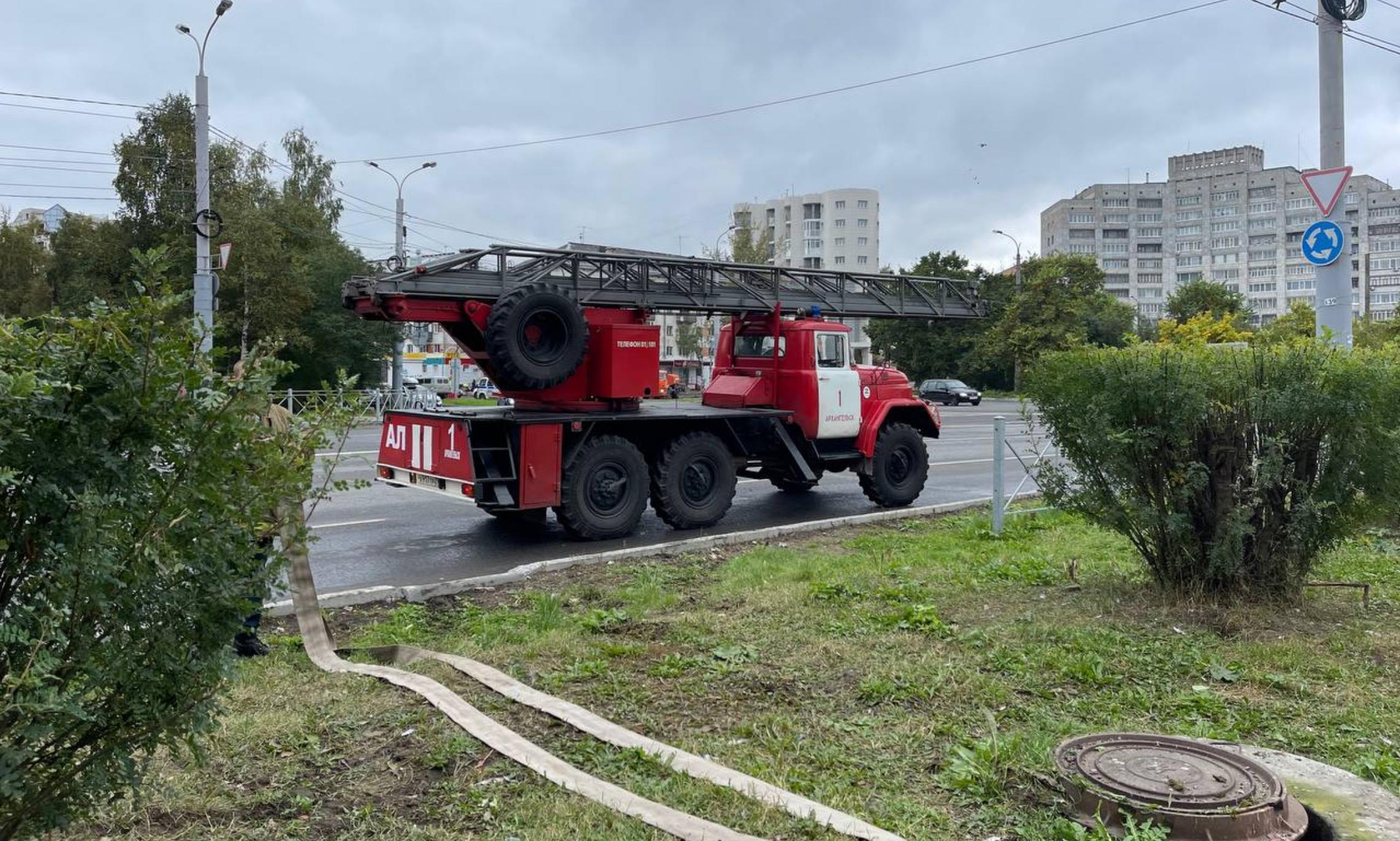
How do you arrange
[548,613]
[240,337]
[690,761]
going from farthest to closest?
1. [240,337]
2. [548,613]
3. [690,761]

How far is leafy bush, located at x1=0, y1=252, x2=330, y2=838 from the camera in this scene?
2164mm

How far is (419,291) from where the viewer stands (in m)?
9.33

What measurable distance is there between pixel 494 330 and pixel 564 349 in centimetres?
75

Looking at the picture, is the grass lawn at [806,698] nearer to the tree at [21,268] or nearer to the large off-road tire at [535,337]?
the large off-road tire at [535,337]

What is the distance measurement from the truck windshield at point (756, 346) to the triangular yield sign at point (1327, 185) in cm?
570

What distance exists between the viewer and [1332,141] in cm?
934

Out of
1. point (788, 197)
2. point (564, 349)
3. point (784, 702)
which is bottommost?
point (784, 702)

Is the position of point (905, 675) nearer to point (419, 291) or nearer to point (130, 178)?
point (419, 291)

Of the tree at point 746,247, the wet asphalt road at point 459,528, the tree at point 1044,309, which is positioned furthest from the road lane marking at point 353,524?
the tree at point 1044,309

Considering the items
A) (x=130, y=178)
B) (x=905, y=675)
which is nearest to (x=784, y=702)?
(x=905, y=675)

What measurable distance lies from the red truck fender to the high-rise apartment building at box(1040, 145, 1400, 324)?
12681cm

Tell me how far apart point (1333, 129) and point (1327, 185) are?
67 centimetres

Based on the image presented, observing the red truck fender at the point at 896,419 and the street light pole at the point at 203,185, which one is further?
the street light pole at the point at 203,185

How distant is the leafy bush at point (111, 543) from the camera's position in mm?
2164
